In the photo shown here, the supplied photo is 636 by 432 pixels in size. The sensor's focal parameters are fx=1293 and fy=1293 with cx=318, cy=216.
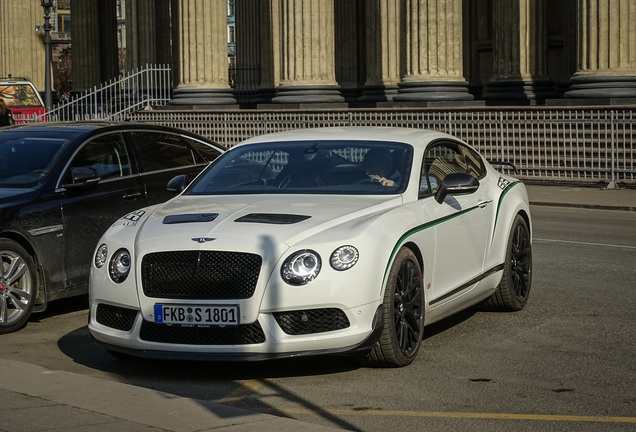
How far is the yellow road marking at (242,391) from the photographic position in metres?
7.51

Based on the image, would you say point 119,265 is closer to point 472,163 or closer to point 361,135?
point 361,135

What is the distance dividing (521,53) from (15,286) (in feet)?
73.6

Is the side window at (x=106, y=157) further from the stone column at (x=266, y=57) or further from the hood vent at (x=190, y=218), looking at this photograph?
the stone column at (x=266, y=57)

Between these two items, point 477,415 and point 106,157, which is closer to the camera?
point 477,415

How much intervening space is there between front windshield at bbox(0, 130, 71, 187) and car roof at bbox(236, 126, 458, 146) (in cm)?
199

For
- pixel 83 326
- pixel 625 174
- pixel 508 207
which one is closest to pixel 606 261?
pixel 508 207

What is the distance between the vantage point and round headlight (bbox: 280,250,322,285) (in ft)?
25.3

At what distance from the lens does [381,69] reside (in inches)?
1396

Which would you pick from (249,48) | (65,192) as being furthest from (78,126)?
(249,48)

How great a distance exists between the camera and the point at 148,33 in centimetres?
4684

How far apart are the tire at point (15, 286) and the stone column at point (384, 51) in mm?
25174

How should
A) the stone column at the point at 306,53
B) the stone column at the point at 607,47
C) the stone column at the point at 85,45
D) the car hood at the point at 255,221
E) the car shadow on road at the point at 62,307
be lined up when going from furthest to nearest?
1. the stone column at the point at 85,45
2. the stone column at the point at 306,53
3. the stone column at the point at 607,47
4. the car shadow on road at the point at 62,307
5. the car hood at the point at 255,221

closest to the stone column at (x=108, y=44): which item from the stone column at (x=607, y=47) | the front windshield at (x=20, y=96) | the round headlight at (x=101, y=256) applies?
the front windshield at (x=20, y=96)

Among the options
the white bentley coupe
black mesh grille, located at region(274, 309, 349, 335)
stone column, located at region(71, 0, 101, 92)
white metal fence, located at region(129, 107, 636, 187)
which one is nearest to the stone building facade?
white metal fence, located at region(129, 107, 636, 187)
